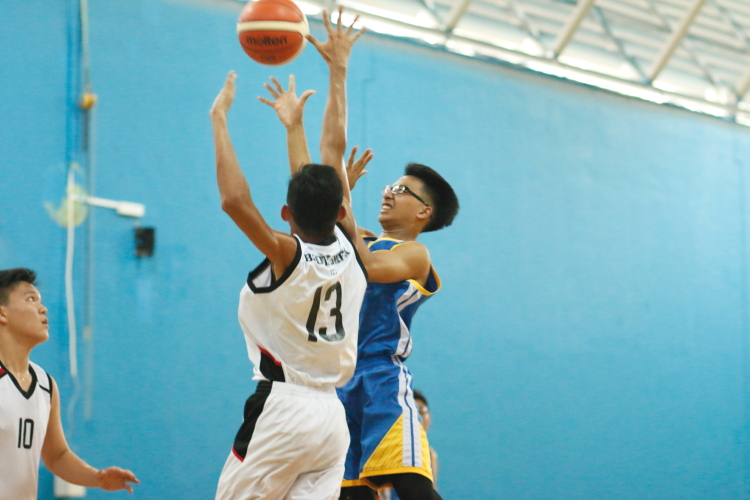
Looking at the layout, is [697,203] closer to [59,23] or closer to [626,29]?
[626,29]

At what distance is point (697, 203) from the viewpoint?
8.23 metres

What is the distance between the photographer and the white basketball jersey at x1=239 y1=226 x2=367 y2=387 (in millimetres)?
2539

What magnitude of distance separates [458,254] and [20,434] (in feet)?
13.7

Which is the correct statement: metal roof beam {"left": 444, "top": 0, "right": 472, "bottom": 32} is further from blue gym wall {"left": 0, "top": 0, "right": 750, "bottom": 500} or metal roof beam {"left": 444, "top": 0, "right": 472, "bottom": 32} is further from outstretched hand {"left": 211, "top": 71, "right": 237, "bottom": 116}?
outstretched hand {"left": 211, "top": 71, "right": 237, "bottom": 116}

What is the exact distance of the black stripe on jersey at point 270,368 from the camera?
2.58 metres

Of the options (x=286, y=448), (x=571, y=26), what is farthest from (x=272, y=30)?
(x=571, y=26)

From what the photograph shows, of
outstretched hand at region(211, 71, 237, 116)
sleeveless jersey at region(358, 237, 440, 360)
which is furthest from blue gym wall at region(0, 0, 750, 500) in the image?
outstretched hand at region(211, 71, 237, 116)

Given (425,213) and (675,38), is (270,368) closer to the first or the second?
(425,213)

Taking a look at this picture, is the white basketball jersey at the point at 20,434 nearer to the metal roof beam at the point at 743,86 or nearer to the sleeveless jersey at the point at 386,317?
the sleeveless jersey at the point at 386,317

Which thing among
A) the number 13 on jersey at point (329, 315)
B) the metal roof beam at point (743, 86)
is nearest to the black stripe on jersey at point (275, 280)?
the number 13 on jersey at point (329, 315)

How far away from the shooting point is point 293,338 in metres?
2.58

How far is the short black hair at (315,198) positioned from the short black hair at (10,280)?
4.31ft

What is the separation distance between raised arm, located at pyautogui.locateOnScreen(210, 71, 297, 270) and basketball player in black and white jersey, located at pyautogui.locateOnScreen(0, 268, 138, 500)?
1.16 m

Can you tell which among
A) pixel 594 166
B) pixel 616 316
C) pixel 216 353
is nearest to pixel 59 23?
pixel 216 353
